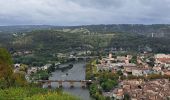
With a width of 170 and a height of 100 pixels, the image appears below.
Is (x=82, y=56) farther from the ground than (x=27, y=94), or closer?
closer

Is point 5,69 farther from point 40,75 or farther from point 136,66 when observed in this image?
point 136,66

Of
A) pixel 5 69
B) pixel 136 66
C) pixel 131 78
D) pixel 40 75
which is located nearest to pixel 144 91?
pixel 131 78

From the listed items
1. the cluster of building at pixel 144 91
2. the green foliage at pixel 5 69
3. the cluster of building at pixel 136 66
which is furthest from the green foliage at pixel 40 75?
the green foliage at pixel 5 69

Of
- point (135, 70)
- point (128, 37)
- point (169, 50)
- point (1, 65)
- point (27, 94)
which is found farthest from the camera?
point (128, 37)

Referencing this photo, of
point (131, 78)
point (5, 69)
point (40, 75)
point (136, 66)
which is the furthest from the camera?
point (136, 66)

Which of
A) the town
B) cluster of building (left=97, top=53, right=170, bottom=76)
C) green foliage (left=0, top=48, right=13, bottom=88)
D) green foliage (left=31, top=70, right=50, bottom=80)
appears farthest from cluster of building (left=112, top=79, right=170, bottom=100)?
green foliage (left=0, top=48, right=13, bottom=88)

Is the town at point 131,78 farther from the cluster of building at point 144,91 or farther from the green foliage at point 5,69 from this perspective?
the green foliage at point 5,69

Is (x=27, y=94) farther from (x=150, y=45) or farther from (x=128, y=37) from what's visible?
(x=128, y=37)

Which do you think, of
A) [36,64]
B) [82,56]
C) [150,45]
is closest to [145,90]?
[36,64]

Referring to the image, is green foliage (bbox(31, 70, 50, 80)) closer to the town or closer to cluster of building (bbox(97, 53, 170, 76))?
the town
